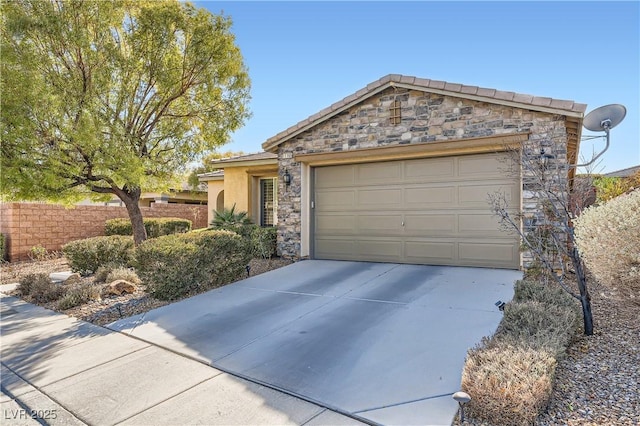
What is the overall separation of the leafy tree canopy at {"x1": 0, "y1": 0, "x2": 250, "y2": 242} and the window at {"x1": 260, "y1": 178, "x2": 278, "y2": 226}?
348cm

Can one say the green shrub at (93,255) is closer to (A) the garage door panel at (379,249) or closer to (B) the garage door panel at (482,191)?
(A) the garage door panel at (379,249)

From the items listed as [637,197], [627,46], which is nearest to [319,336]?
[637,197]

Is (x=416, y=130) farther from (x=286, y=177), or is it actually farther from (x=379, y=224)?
(x=286, y=177)

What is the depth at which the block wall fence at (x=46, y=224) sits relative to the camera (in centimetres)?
1245

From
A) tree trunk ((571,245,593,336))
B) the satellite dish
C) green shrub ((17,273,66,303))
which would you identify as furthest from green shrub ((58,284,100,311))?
the satellite dish

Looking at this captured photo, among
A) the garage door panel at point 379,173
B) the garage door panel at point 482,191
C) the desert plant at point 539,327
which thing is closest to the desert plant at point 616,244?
the desert plant at point 539,327

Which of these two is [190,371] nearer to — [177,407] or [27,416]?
[177,407]

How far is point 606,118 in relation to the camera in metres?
5.46

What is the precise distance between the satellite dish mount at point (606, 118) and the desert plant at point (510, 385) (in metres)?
3.63

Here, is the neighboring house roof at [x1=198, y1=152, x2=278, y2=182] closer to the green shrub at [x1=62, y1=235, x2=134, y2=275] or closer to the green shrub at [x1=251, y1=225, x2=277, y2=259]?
the green shrub at [x1=251, y1=225, x2=277, y2=259]

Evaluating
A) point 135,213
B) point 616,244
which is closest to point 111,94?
point 135,213

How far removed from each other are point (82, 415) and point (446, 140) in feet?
25.6

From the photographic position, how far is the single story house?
766 cm

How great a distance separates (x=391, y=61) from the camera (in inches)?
396
